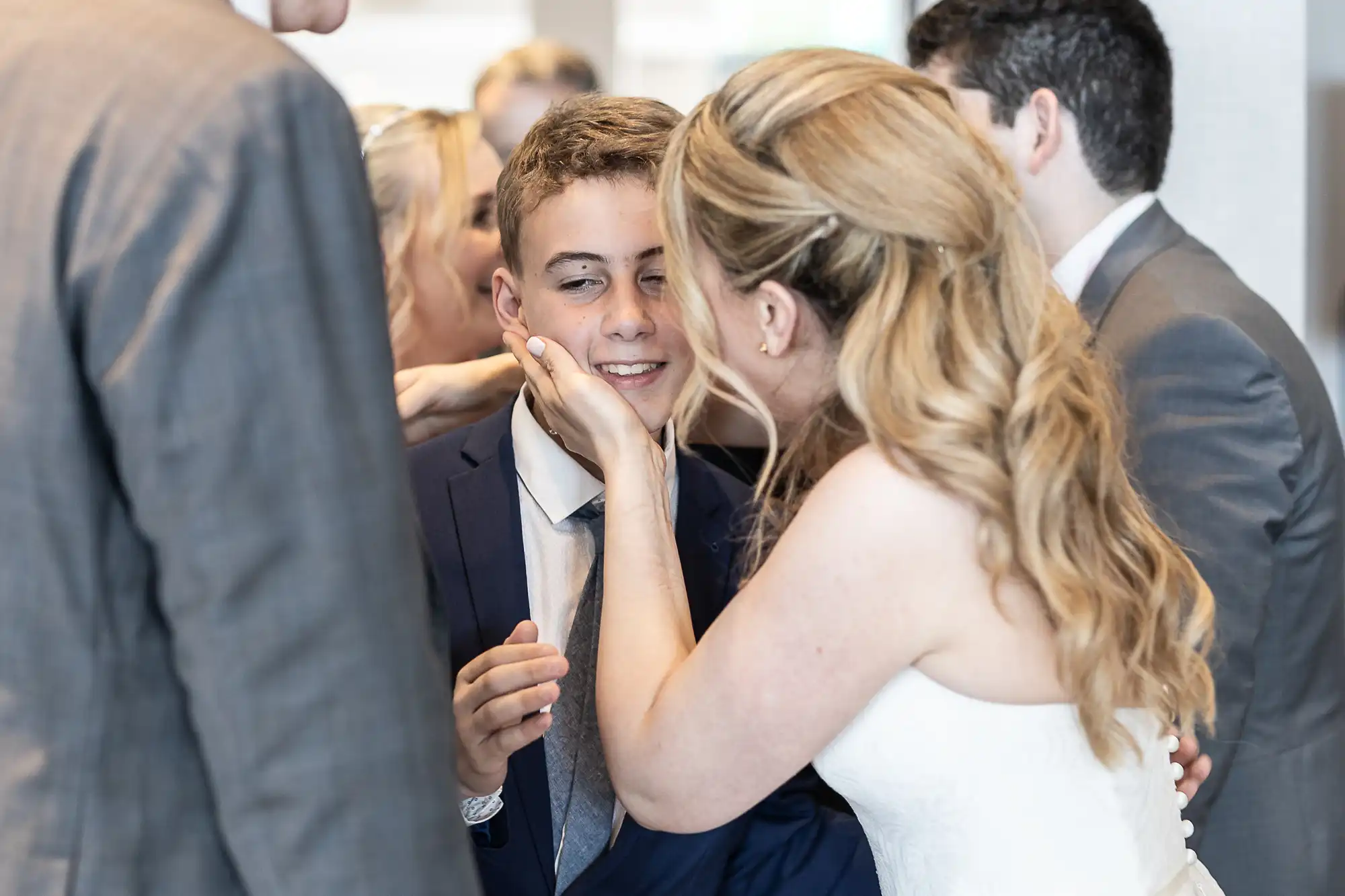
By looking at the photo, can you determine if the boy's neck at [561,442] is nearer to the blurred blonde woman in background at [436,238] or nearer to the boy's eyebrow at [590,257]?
the boy's eyebrow at [590,257]

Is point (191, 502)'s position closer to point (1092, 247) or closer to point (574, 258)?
point (574, 258)

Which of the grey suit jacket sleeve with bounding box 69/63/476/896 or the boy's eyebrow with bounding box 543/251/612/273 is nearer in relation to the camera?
the grey suit jacket sleeve with bounding box 69/63/476/896

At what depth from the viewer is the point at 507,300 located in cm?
186

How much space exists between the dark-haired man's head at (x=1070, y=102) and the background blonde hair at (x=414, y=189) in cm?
118

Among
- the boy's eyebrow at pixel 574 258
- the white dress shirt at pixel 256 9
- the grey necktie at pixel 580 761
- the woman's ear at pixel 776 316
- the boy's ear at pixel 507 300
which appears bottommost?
the grey necktie at pixel 580 761

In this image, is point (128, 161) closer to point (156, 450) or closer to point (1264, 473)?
point (156, 450)

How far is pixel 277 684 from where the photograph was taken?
82cm

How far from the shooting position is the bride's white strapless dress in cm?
132

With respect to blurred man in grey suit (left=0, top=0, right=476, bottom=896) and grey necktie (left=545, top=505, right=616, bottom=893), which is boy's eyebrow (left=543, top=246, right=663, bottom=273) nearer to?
grey necktie (left=545, top=505, right=616, bottom=893)

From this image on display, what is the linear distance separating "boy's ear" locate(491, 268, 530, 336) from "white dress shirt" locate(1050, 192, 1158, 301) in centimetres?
97

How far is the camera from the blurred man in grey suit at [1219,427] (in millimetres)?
1935

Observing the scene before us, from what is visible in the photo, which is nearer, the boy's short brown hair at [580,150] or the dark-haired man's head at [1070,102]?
the boy's short brown hair at [580,150]

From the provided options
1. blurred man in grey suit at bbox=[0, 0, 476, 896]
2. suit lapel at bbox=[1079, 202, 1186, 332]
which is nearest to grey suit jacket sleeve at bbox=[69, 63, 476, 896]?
blurred man in grey suit at bbox=[0, 0, 476, 896]

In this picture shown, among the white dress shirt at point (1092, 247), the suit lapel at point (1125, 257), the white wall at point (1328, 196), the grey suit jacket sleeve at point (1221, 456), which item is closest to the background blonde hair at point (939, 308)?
the grey suit jacket sleeve at point (1221, 456)
